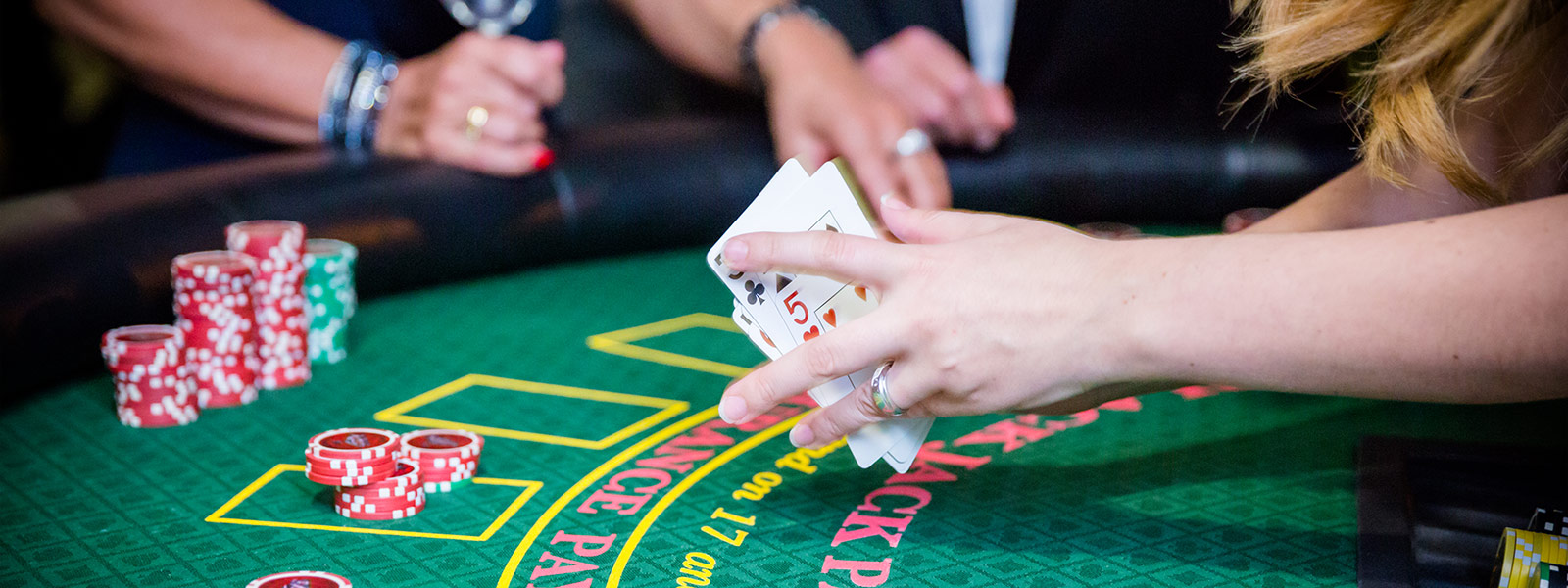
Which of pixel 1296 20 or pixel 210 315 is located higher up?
pixel 1296 20

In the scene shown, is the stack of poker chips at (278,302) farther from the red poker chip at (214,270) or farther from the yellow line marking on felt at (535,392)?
the yellow line marking on felt at (535,392)

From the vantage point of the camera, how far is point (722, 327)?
8.11 ft

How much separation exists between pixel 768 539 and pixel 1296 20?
806 mm

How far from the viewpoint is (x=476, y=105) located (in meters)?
2.97

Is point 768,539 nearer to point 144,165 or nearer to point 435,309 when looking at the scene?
point 435,309

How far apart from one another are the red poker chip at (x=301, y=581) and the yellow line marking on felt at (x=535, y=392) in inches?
20.6

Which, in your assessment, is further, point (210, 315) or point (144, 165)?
point (144, 165)

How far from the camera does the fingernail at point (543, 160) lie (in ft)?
9.68

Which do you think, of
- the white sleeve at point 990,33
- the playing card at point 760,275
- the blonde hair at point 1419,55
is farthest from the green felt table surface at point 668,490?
the white sleeve at point 990,33

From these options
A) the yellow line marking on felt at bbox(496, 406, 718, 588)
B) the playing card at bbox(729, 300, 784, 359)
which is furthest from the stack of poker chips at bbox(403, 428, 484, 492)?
the playing card at bbox(729, 300, 784, 359)

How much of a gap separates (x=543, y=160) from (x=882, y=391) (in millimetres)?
1848

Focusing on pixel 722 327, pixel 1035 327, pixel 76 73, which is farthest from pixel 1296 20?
pixel 76 73

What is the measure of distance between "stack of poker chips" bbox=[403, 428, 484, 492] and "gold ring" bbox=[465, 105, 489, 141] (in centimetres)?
141

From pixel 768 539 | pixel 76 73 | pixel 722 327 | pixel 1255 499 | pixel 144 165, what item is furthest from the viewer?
pixel 76 73
